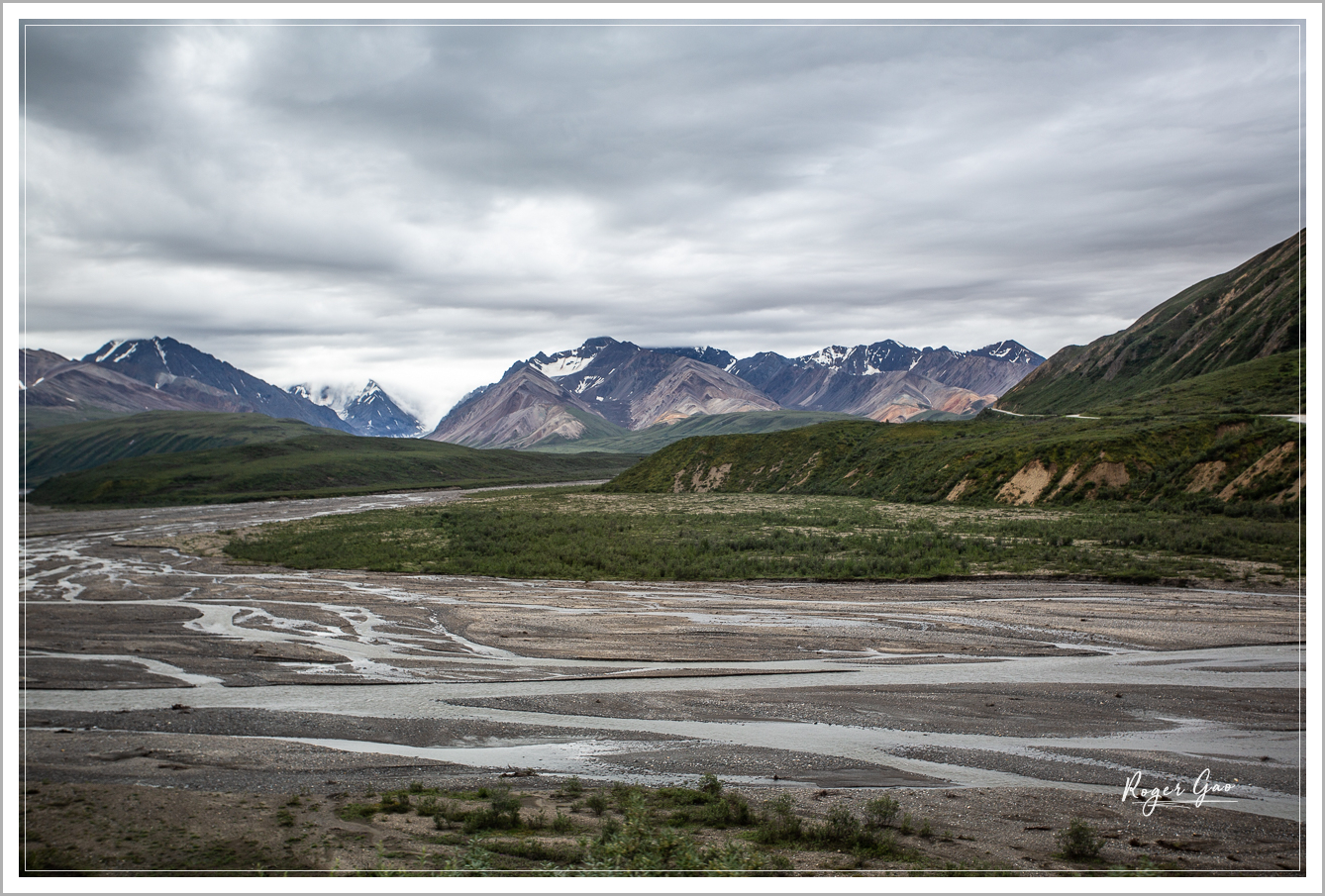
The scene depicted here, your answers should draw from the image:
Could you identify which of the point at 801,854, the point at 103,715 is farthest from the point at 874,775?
the point at 103,715

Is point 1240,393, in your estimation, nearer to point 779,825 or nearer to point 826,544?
→ point 826,544

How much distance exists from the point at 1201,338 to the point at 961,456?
107m

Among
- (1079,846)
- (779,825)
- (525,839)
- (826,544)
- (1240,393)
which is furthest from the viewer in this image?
(1240,393)

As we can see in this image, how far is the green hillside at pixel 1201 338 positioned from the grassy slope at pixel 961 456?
805 inches

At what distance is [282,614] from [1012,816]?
94.8 ft

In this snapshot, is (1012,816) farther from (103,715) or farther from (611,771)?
(103,715)

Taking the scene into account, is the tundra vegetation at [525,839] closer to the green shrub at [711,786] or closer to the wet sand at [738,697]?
the green shrub at [711,786]

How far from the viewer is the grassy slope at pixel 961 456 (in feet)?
185

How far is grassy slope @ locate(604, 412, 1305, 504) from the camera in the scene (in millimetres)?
56438

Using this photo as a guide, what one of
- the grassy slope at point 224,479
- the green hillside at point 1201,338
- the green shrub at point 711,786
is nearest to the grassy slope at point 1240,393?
the green hillside at point 1201,338

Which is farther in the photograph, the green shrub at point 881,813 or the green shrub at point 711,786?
the green shrub at point 711,786

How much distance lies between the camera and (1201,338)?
14562 centimetres

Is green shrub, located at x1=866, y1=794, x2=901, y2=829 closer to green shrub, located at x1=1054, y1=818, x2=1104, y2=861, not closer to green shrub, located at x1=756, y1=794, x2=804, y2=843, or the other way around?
green shrub, located at x1=756, y1=794, x2=804, y2=843

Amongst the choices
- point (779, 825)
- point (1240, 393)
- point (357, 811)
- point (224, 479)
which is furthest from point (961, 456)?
point (224, 479)
